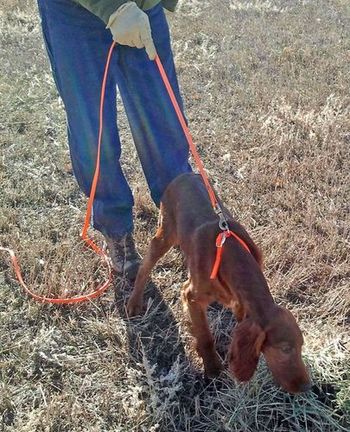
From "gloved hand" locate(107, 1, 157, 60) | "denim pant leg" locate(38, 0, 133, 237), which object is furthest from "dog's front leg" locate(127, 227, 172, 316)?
"gloved hand" locate(107, 1, 157, 60)

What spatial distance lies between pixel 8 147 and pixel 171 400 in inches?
125

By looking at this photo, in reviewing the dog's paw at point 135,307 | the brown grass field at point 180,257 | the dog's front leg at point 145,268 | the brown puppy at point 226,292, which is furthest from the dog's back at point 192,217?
the brown grass field at point 180,257

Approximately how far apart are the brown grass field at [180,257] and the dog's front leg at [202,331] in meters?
0.09

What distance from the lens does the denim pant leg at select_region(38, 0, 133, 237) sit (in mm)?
3387

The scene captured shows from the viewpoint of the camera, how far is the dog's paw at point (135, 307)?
3602 millimetres

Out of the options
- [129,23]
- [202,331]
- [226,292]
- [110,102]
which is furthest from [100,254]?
[129,23]

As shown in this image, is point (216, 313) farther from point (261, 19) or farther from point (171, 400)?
point (261, 19)

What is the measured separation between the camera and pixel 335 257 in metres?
3.90

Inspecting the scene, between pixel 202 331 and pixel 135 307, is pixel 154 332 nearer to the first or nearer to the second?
pixel 135 307

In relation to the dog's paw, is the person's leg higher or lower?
higher

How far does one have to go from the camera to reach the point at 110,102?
3.62 m

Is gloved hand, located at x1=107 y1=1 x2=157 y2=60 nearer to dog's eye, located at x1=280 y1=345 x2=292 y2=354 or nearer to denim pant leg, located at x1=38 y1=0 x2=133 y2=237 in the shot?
denim pant leg, located at x1=38 y1=0 x2=133 y2=237

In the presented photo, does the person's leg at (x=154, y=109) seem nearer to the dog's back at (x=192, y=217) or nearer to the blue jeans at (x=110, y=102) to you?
the blue jeans at (x=110, y=102)

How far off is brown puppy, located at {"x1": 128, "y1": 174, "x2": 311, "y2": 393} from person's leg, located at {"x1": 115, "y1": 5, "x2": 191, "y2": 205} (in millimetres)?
372
